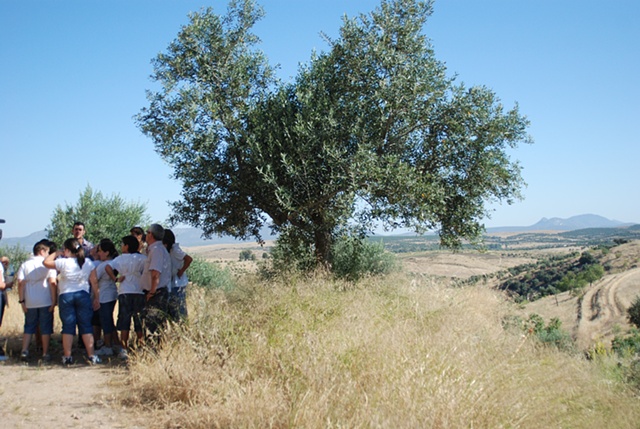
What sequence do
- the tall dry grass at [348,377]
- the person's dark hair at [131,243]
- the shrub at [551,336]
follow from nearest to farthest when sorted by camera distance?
the tall dry grass at [348,377]
the person's dark hair at [131,243]
the shrub at [551,336]

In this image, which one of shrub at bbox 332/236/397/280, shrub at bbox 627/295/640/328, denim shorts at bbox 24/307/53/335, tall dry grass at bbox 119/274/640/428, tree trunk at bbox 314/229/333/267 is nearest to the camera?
tall dry grass at bbox 119/274/640/428

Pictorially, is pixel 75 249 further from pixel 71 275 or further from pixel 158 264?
pixel 158 264

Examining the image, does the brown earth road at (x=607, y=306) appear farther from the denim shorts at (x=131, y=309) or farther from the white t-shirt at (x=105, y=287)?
the white t-shirt at (x=105, y=287)

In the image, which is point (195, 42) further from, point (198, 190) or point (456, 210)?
point (456, 210)

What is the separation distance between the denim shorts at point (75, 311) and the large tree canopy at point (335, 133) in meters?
4.54

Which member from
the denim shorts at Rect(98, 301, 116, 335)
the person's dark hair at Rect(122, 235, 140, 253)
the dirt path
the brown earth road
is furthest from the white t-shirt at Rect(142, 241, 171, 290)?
the brown earth road

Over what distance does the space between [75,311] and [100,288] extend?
620 mm

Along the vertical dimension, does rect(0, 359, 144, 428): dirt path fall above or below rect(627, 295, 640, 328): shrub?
above

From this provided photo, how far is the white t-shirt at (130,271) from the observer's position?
31.2 ft

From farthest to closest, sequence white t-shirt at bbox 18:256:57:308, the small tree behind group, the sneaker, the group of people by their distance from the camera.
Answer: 1. the small tree behind group
2. the sneaker
3. white t-shirt at bbox 18:256:57:308
4. the group of people

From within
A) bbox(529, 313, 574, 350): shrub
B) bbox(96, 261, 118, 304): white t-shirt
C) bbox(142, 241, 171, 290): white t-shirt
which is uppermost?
bbox(142, 241, 171, 290): white t-shirt

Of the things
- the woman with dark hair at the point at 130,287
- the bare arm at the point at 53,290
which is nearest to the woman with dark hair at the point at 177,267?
the woman with dark hair at the point at 130,287

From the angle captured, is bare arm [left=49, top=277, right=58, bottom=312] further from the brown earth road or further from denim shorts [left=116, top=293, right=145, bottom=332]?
Answer: the brown earth road

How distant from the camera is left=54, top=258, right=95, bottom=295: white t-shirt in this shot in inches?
364
